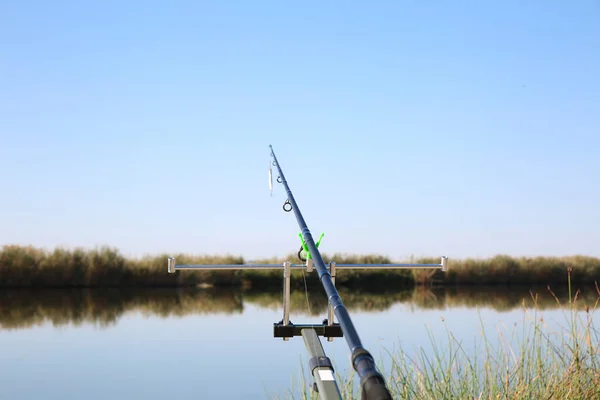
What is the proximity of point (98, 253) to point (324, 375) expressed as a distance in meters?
14.3

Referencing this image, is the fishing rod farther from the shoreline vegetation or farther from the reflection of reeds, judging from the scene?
the shoreline vegetation

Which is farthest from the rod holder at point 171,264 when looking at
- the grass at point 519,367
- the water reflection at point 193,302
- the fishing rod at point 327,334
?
the water reflection at point 193,302

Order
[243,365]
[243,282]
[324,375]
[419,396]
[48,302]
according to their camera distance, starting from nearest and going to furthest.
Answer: [324,375] < [419,396] < [243,365] < [48,302] < [243,282]

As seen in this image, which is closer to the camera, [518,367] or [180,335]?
[518,367]

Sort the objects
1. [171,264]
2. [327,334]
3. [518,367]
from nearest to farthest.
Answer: [327,334], [171,264], [518,367]

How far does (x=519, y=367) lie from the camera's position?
4082mm

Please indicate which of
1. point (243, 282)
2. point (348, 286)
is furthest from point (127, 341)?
point (348, 286)

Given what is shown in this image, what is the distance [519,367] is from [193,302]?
11.4 meters

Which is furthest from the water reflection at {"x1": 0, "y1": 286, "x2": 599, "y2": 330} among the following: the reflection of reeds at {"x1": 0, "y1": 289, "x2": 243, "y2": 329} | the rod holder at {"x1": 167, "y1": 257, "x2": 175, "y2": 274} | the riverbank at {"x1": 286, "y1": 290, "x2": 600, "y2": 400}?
the rod holder at {"x1": 167, "y1": 257, "x2": 175, "y2": 274}

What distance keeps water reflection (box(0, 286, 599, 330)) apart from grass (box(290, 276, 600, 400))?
7.78 metres

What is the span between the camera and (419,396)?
4035 mm

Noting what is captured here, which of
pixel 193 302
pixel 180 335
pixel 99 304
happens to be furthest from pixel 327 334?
pixel 99 304

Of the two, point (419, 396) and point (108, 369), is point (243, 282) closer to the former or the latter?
point (108, 369)

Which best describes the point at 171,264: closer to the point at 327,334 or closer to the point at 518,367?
the point at 327,334
